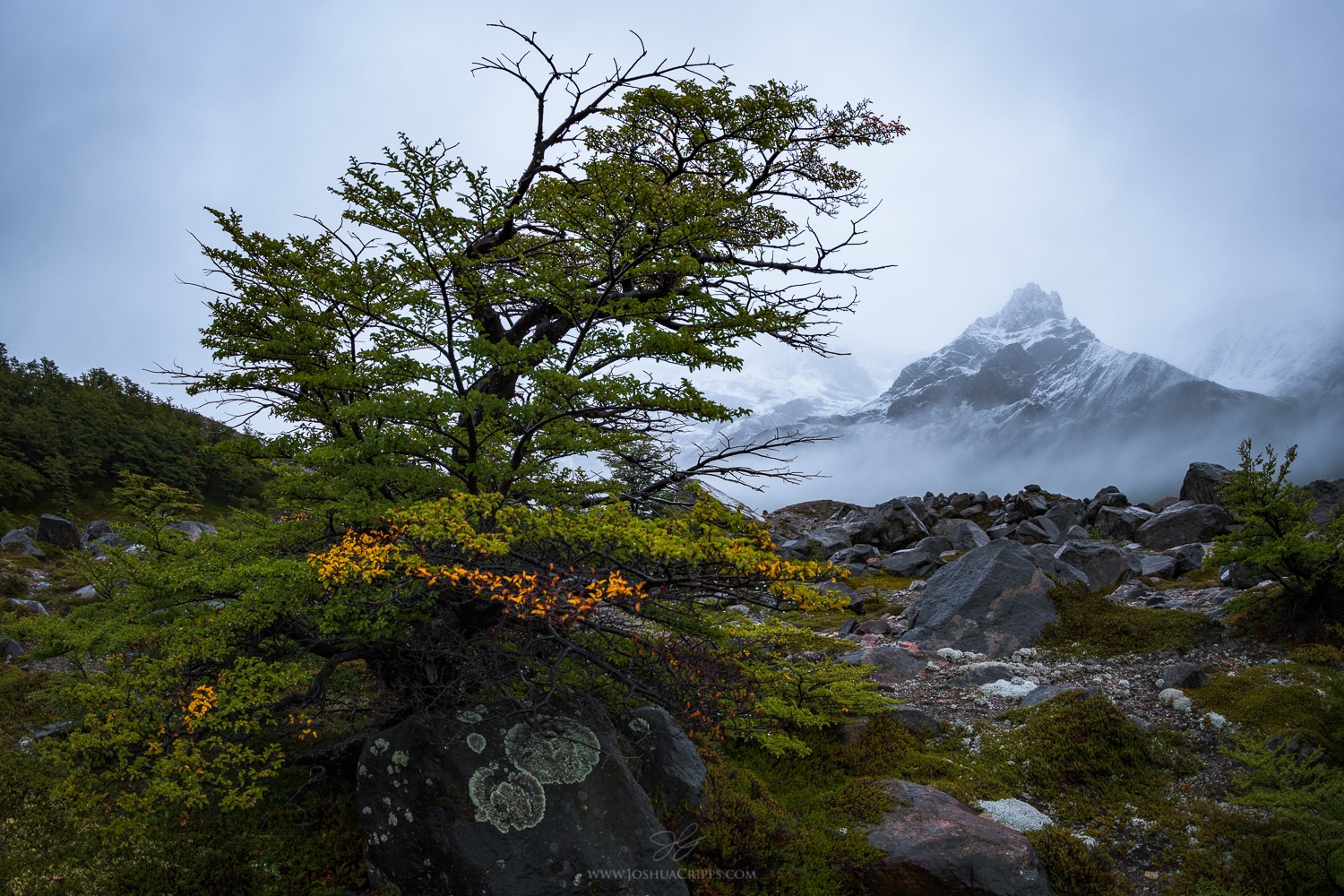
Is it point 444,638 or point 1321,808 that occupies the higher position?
point 444,638

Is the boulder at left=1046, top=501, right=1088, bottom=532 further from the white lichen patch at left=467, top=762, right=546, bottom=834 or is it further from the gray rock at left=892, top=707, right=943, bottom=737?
the white lichen patch at left=467, top=762, right=546, bottom=834

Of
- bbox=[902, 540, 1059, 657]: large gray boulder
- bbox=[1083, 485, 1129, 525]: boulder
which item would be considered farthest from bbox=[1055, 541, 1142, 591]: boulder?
bbox=[1083, 485, 1129, 525]: boulder

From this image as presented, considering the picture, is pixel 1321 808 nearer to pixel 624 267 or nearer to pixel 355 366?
pixel 624 267

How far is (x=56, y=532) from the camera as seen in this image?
103 ft

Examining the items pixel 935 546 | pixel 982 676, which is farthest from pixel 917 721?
pixel 935 546

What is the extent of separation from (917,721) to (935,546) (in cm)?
1985

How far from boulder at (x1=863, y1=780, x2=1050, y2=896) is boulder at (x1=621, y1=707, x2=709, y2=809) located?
7.37 feet

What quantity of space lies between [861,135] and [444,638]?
12320 millimetres

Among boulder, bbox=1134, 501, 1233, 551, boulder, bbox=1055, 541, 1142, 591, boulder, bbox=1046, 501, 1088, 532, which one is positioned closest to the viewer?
boulder, bbox=1055, 541, 1142, 591

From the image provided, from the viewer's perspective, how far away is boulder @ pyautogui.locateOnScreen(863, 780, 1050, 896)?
698 cm

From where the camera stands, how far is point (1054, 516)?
35094 millimetres

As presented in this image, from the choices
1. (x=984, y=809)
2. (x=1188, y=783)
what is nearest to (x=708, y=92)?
(x=984, y=809)

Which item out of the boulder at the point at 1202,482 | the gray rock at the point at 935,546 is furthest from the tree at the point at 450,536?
the boulder at the point at 1202,482
